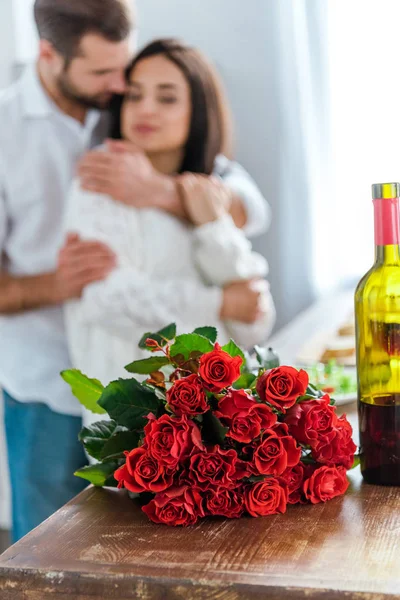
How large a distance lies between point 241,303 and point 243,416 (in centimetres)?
80

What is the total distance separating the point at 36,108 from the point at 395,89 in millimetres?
1719

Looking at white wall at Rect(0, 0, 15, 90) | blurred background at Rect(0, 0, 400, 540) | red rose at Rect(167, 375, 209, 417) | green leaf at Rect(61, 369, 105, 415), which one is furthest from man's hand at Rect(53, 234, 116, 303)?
blurred background at Rect(0, 0, 400, 540)

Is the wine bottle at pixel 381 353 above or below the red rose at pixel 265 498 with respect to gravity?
above

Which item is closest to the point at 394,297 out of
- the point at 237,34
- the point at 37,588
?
the point at 37,588

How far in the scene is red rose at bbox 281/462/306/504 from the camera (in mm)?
671

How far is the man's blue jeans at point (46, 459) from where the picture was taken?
1.44 metres

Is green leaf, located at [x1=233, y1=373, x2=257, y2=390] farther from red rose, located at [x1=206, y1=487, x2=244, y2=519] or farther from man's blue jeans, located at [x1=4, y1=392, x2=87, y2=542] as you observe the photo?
man's blue jeans, located at [x1=4, y1=392, x2=87, y2=542]

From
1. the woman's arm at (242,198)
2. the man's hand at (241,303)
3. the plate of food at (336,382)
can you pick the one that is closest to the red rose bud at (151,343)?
the plate of food at (336,382)

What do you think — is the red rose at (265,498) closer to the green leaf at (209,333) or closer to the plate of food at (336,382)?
the green leaf at (209,333)

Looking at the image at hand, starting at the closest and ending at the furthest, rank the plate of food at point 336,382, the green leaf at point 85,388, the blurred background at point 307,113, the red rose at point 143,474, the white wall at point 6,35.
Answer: the red rose at point 143,474 < the green leaf at point 85,388 < the plate of food at point 336,382 < the white wall at point 6,35 < the blurred background at point 307,113

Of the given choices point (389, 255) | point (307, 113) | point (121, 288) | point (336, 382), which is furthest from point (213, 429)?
point (307, 113)

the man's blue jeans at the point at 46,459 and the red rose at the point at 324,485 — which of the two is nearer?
the red rose at the point at 324,485

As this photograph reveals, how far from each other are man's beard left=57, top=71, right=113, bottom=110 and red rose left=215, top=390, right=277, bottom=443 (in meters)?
0.77

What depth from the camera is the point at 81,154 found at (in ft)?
4.70
